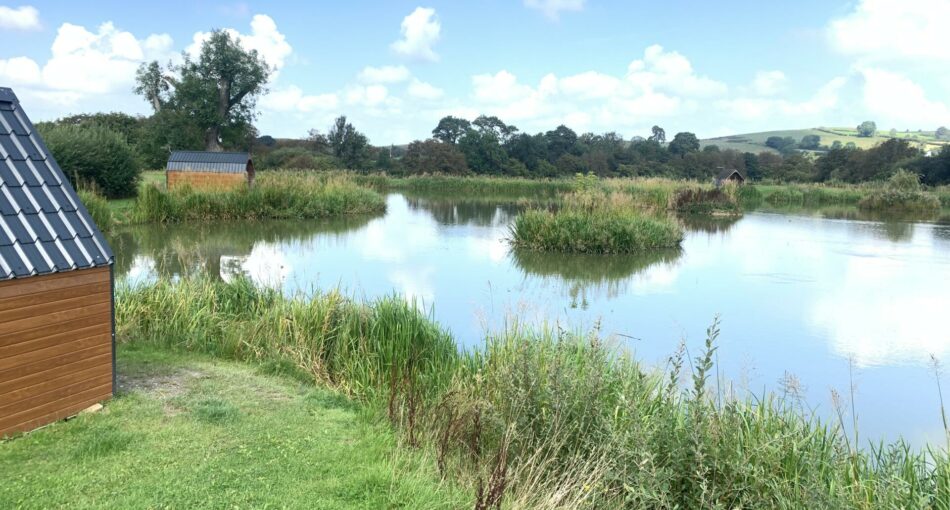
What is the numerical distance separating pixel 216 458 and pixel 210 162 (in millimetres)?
17888

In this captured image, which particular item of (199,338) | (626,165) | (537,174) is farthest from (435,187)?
(199,338)

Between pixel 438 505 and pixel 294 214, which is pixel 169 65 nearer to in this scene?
pixel 294 214

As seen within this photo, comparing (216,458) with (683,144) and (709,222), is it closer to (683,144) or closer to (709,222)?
(709,222)

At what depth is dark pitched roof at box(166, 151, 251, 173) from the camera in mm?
19516

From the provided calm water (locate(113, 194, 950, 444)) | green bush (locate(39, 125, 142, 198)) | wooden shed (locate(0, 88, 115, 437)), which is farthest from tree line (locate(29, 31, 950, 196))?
wooden shed (locate(0, 88, 115, 437))

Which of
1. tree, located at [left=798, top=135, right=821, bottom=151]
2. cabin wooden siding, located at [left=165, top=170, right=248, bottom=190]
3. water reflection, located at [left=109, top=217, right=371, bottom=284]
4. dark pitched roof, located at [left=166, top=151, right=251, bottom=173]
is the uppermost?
tree, located at [left=798, top=135, right=821, bottom=151]

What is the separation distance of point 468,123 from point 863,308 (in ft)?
186

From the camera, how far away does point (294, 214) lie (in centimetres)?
1950

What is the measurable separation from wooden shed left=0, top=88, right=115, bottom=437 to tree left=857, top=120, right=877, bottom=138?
311 feet

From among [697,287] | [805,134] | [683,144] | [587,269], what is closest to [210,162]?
[587,269]

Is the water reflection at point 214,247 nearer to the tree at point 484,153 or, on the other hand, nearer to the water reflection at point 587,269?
the water reflection at point 587,269

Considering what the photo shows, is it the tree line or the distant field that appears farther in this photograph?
the distant field

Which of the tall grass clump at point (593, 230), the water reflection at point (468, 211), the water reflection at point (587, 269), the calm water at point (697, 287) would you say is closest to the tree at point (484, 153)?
the water reflection at point (468, 211)

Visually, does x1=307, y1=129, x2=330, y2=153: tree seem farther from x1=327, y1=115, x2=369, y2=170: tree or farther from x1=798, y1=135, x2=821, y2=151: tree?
x1=798, y1=135, x2=821, y2=151: tree
